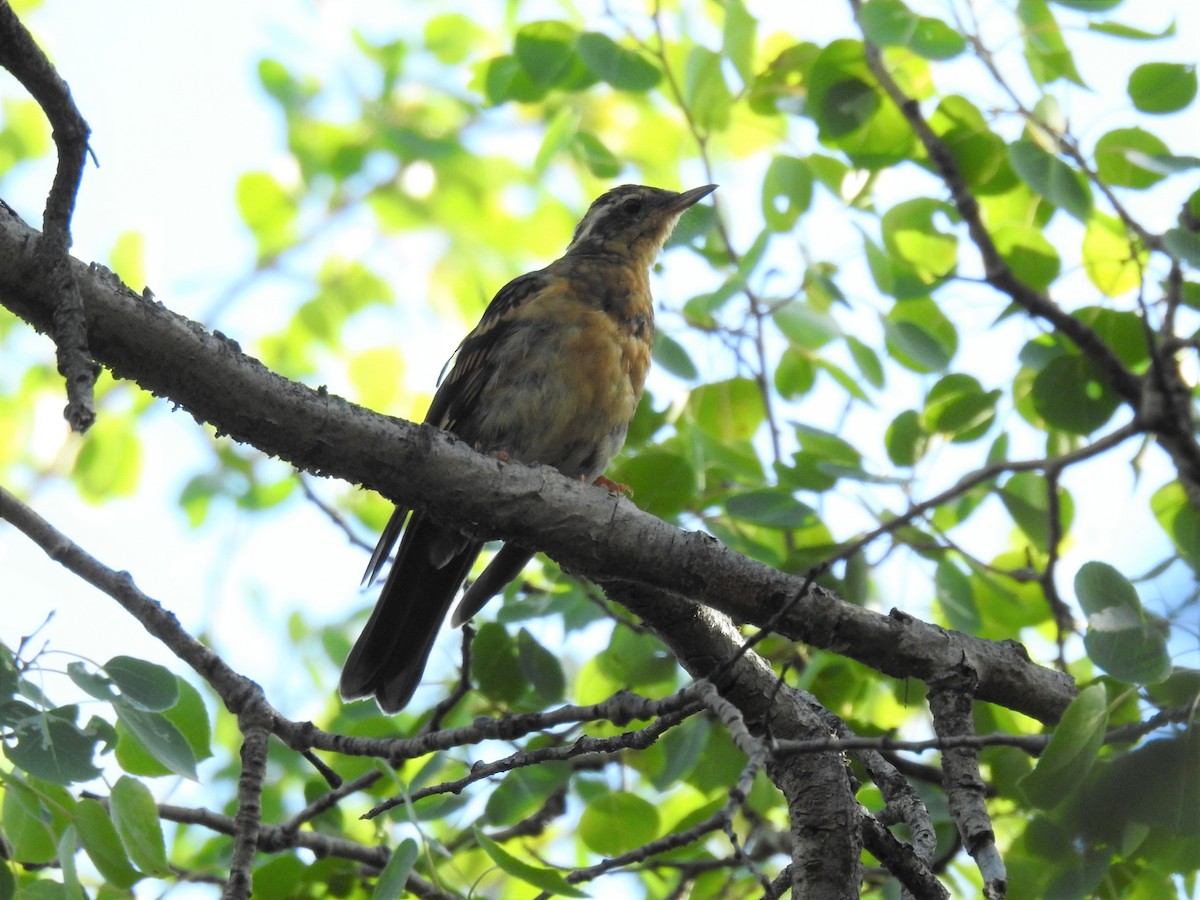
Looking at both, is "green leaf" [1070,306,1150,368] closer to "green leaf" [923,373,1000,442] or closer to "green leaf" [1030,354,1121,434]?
"green leaf" [1030,354,1121,434]

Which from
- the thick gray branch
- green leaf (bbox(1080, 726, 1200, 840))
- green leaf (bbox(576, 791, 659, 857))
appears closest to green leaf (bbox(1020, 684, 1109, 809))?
green leaf (bbox(1080, 726, 1200, 840))

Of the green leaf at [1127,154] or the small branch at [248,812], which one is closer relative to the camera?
the small branch at [248,812]

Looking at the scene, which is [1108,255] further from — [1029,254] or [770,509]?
[770,509]

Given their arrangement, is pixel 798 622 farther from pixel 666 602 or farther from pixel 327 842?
pixel 327 842

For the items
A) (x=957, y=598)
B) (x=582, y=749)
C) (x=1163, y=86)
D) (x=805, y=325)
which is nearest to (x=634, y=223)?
(x=805, y=325)

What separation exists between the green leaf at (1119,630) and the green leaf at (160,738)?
2021 millimetres

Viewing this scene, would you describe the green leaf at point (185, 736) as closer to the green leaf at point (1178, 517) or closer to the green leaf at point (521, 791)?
the green leaf at point (521, 791)

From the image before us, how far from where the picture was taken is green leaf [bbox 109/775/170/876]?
2.80 m

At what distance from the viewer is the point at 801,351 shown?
198 inches

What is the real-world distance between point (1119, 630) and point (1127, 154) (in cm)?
227

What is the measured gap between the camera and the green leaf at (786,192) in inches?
188

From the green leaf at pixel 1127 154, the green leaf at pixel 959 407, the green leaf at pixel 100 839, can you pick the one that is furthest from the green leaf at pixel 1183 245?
the green leaf at pixel 100 839

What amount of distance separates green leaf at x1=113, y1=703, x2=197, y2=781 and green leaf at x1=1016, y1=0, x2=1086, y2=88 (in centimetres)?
359

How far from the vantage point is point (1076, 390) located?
173 inches
